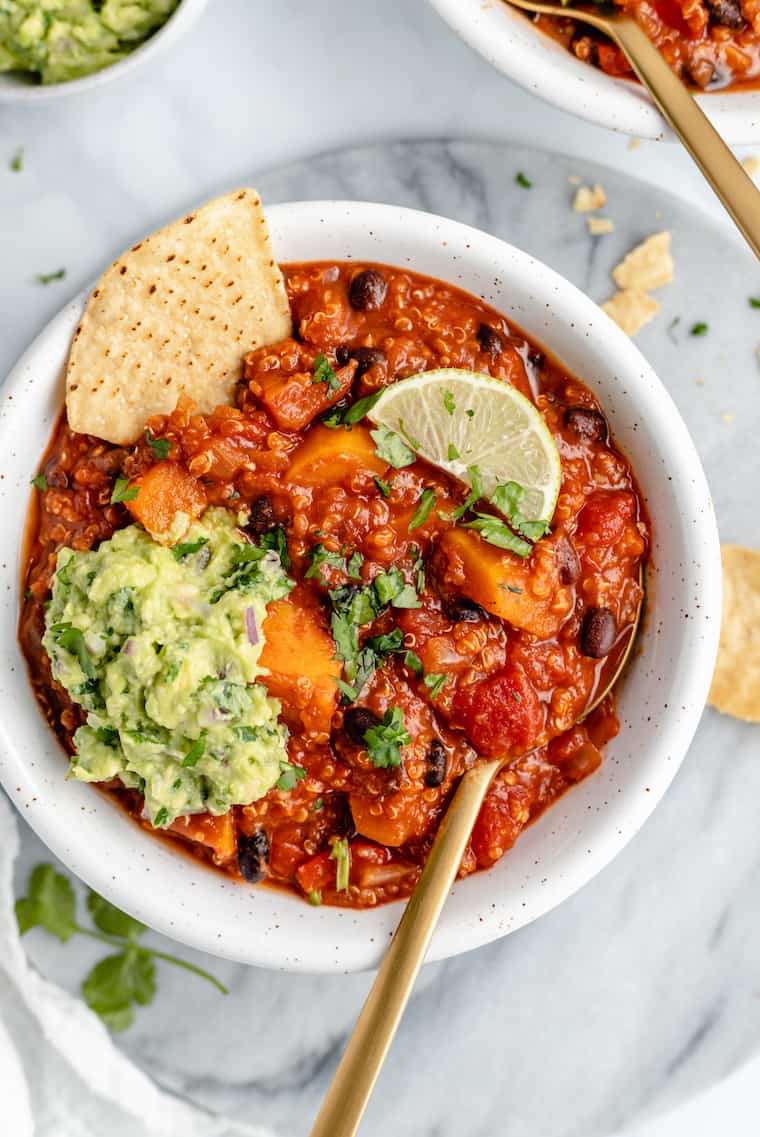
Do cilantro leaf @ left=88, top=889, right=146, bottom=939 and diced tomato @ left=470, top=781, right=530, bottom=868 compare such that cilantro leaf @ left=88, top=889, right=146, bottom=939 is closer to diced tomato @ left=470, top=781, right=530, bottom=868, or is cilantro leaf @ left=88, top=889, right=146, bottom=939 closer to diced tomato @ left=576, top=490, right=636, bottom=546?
diced tomato @ left=470, top=781, right=530, bottom=868

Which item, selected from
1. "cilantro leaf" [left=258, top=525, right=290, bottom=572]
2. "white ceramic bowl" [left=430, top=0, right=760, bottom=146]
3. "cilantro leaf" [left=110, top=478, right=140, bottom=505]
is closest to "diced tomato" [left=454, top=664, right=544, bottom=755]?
"cilantro leaf" [left=258, top=525, right=290, bottom=572]

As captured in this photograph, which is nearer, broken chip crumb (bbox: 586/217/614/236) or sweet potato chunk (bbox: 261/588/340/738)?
sweet potato chunk (bbox: 261/588/340/738)

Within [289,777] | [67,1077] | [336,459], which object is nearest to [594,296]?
[336,459]

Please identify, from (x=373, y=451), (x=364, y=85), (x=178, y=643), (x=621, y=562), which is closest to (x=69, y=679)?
(x=178, y=643)

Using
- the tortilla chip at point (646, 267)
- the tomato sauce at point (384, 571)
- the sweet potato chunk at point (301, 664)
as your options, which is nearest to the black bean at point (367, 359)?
the tomato sauce at point (384, 571)

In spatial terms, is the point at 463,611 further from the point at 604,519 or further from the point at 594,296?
the point at 594,296
